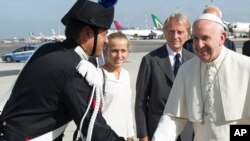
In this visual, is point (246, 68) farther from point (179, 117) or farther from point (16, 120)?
point (16, 120)

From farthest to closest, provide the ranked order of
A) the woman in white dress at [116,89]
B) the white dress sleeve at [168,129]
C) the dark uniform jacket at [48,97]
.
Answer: the woman in white dress at [116,89], the white dress sleeve at [168,129], the dark uniform jacket at [48,97]

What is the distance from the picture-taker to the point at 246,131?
8.25 ft

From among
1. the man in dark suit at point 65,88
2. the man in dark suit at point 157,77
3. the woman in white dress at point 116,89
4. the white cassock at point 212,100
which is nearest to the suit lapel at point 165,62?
the man in dark suit at point 157,77

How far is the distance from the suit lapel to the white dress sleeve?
3.68 ft

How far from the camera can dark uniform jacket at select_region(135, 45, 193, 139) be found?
381cm

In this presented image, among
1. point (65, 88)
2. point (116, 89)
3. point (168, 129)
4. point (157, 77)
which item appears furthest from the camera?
point (157, 77)

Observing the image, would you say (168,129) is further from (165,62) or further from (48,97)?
(165,62)

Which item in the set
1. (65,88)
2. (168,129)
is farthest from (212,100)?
(65,88)

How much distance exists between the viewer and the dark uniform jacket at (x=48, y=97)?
2104mm

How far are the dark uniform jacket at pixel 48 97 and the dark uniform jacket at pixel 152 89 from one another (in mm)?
1634

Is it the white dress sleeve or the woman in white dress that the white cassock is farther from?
the woman in white dress

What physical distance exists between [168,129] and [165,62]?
1.37m

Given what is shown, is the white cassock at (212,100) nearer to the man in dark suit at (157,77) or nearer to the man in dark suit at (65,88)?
the man in dark suit at (65,88)

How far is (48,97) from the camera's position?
214 centimetres
